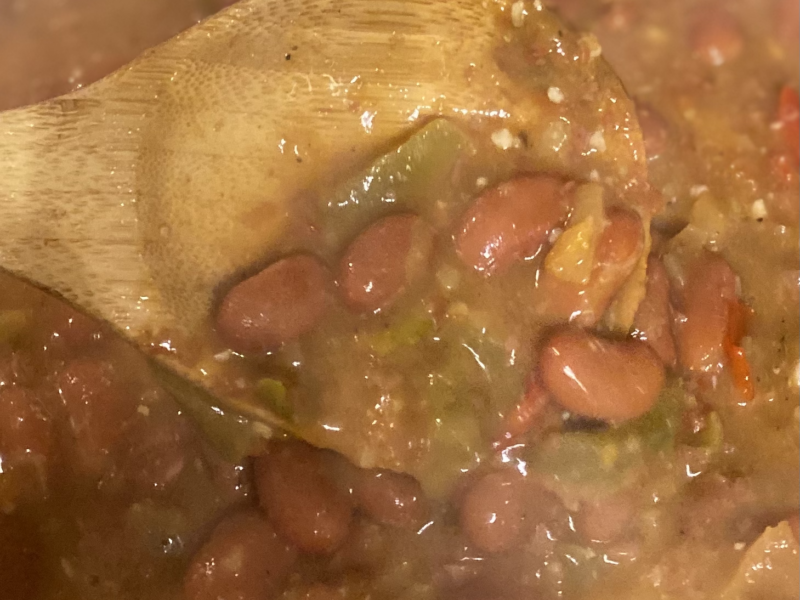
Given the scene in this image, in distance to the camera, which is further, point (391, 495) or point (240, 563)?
point (391, 495)

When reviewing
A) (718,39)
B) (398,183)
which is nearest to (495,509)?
(398,183)

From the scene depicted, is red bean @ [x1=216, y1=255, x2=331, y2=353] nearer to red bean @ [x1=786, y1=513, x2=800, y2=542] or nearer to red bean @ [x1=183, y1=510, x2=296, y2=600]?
red bean @ [x1=183, y1=510, x2=296, y2=600]

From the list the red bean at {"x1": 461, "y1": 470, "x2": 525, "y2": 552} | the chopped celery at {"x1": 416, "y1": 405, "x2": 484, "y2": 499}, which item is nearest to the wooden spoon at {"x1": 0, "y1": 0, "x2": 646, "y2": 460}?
the chopped celery at {"x1": 416, "y1": 405, "x2": 484, "y2": 499}

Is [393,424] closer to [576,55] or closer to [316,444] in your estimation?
[316,444]

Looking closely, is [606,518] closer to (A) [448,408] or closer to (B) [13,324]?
(A) [448,408]

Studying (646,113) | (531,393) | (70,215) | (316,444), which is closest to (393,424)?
(316,444)

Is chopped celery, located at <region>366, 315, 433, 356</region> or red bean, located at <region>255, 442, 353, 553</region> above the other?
chopped celery, located at <region>366, 315, 433, 356</region>
